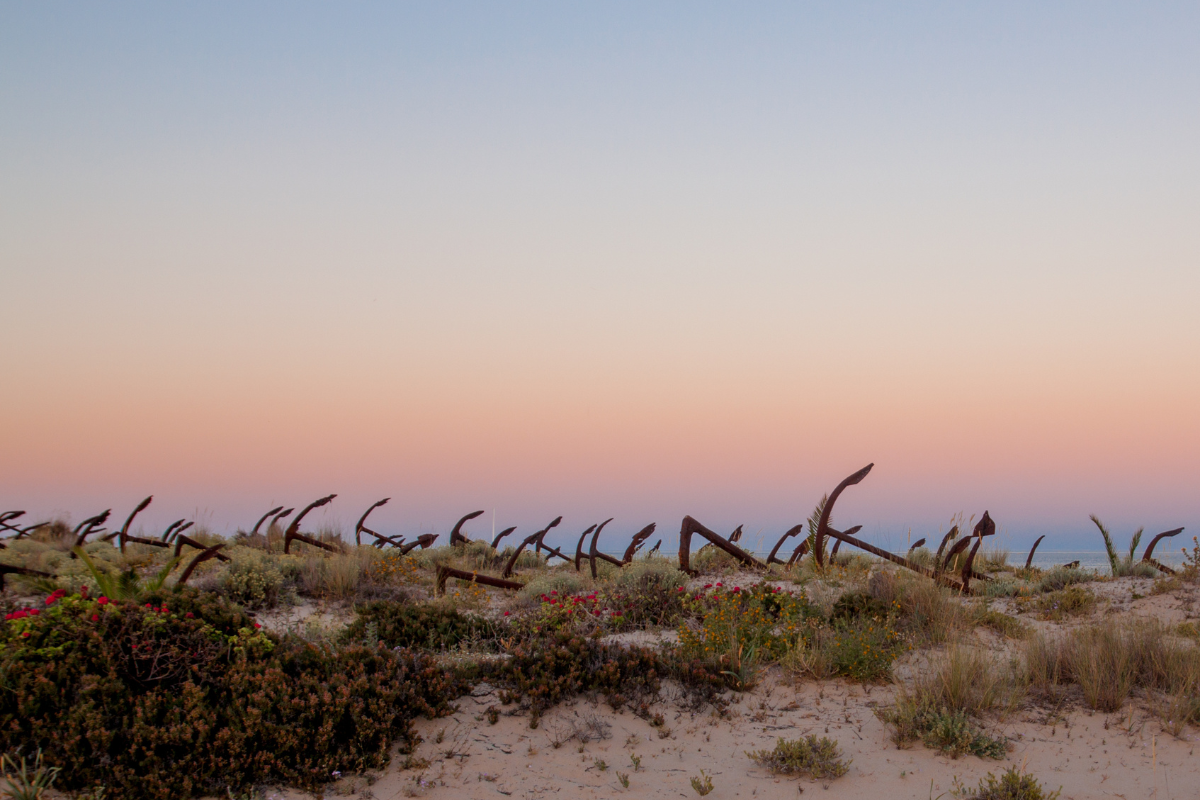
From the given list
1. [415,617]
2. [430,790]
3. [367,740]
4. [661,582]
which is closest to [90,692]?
[367,740]

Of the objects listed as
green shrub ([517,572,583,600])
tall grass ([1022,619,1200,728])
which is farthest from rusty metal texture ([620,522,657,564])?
tall grass ([1022,619,1200,728])

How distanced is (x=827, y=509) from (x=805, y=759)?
4920 millimetres

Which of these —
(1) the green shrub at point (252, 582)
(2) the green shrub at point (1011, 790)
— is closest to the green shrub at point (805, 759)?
(2) the green shrub at point (1011, 790)

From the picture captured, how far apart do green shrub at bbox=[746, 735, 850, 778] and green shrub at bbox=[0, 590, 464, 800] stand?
7.78 feet

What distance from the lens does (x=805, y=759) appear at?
499 cm

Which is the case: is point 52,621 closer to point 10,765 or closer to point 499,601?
point 10,765

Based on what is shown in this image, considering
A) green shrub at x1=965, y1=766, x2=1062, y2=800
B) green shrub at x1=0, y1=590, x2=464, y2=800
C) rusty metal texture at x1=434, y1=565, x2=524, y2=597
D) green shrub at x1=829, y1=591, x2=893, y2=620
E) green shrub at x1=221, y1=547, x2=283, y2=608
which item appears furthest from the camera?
green shrub at x1=221, y1=547, x2=283, y2=608

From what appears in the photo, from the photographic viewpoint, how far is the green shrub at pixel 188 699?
464cm

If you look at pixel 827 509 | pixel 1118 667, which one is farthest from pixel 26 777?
pixel 827 509

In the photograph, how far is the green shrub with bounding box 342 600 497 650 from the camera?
735 cm

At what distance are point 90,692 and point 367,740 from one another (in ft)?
5.86

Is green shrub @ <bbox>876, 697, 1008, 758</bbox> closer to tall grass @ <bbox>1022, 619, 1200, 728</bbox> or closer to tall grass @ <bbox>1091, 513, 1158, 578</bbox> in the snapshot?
tall grass @ <bbox>1022, 619, 1200, 728</bbox>

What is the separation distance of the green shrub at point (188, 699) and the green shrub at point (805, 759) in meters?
2.37

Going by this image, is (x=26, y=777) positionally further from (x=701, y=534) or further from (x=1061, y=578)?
(x=1061, y=578)
